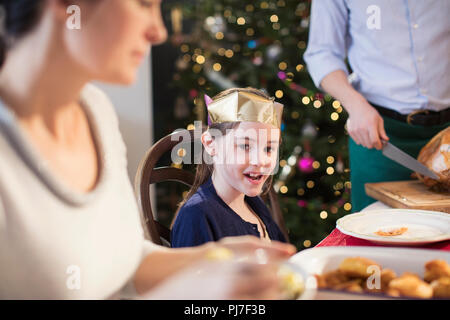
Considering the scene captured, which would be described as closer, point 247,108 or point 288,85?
point 247,108

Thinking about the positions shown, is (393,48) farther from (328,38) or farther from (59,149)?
(59,149)

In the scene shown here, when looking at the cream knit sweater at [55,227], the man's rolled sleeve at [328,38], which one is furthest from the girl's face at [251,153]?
the man's rolled sleeve at [328,38]

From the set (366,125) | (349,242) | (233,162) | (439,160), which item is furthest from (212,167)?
(439,160)

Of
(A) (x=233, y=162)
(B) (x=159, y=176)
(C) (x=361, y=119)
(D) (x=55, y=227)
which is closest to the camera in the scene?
(D) (x=55, y=227)

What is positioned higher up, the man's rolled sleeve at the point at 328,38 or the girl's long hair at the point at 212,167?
the man's rolled sleeve at the point at 328,38

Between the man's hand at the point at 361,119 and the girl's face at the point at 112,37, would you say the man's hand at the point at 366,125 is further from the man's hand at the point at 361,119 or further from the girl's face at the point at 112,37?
the girl's face at the point at 112,37

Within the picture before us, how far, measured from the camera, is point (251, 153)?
0.62 meters

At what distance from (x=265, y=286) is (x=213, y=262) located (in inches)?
1.8

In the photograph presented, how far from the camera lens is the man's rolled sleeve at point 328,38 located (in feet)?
3.82

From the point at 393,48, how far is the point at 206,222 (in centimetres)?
74

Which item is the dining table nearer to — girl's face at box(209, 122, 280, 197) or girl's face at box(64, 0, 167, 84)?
girl's face at box(209, 122, 280, 197)

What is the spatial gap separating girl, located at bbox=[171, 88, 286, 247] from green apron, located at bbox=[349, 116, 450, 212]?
0.57 m

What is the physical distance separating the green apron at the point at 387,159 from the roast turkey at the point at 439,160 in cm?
11

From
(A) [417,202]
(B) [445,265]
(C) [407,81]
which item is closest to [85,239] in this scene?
(B) [445,265]
